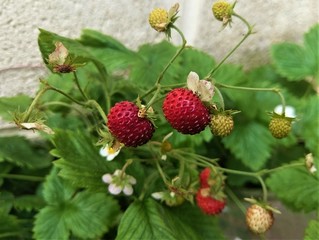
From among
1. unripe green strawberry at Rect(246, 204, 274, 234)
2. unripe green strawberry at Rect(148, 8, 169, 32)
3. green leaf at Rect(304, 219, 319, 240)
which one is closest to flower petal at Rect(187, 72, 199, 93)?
unripe green strawberry at Rect(148, 8, 169, 32)

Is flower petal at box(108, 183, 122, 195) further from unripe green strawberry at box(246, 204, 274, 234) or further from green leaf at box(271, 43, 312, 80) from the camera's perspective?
green leaf at box(271, 43, 312, 80)

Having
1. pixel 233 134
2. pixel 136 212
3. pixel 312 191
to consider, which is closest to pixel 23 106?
pixel 136 212

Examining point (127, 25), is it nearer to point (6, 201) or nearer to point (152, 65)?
point (152, 65)

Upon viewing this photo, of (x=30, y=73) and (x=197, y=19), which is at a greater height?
(x=197, y=19)

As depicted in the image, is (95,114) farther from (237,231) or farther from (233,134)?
(237,231)

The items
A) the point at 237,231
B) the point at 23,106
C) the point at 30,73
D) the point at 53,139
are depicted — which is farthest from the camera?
the point at 237,231

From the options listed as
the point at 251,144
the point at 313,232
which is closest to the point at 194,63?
the point at 251,144

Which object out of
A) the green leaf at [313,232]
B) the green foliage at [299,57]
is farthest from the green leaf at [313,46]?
the green leaf at [313,232]
